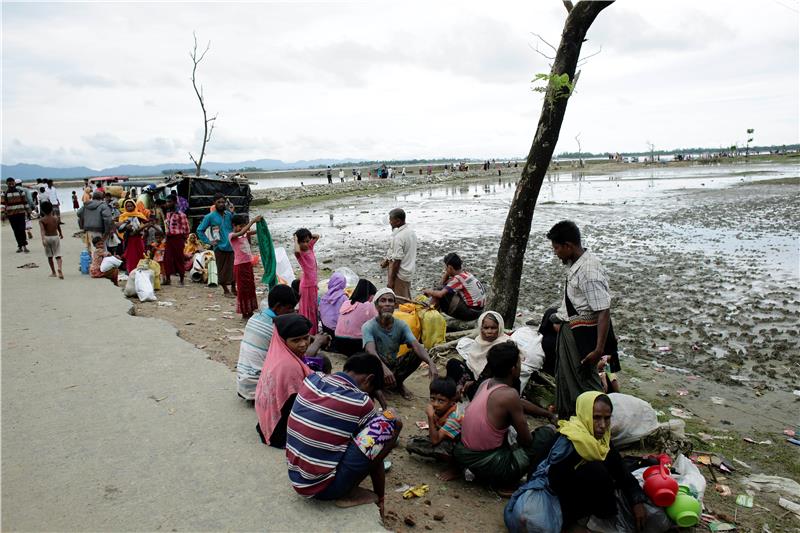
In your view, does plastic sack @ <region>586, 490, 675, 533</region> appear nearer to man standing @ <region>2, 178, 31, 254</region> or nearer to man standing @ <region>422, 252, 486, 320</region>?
man standing @ <region>422, 252, 486, 320</region>

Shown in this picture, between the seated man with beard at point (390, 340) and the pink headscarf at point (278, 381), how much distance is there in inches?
54.9

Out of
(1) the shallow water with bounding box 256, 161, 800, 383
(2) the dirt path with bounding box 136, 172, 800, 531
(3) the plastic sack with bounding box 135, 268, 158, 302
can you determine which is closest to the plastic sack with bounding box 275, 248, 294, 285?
(2) the dirt path with bounding box 136, 172, 800, 531

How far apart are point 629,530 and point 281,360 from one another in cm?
258

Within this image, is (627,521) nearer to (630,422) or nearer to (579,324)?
(630,422)

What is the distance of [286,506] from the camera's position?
10.5ft

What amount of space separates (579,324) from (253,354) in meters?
2.82

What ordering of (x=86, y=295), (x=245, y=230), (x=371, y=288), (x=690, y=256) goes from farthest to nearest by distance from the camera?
(x=690, y=256)
(x=86, y=295)
(x=245, y=230)
(x=371, y=288)

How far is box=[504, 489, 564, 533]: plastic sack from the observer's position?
3.17m

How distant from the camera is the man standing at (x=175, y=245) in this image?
33.1ft

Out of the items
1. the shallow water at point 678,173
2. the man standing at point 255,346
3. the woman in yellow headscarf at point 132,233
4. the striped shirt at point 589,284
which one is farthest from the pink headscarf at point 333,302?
the shallow water at point 678,173

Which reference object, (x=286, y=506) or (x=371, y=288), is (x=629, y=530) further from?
(x=371, y=288)

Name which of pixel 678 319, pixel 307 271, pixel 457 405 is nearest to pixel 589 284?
pixel 457 405

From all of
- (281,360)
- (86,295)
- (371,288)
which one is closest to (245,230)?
(371,288)

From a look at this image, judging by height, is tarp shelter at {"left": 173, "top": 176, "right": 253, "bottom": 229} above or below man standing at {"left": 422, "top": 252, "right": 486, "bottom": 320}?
above
